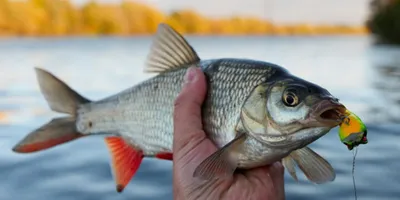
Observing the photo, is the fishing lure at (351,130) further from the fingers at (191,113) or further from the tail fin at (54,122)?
the tail fin at (54,122)

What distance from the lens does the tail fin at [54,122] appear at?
11.7 ft

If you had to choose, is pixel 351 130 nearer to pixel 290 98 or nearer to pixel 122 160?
pixel 290 98

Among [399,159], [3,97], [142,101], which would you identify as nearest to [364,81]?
[3,97]

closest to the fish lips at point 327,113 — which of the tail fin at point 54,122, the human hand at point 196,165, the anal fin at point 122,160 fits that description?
the human hand at point 196,165

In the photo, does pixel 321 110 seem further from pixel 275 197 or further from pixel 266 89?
pixel 275 197

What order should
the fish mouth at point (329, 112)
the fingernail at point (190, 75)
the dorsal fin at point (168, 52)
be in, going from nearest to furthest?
the fish mouth at point (329, 112), the fingernail at point (190, 75), the dorsal fin at point (168, 52)

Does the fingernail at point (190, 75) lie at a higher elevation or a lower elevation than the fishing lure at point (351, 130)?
higher

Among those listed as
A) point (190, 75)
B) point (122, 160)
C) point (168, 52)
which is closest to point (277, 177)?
point (190, 75)

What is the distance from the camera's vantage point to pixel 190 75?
2982 mm

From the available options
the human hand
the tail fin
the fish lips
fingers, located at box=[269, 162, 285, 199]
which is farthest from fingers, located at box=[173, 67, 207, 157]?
the tail fin

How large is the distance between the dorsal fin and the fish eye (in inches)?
28.7

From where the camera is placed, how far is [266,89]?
2654 millimetres

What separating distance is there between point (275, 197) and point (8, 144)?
7455 millimetres

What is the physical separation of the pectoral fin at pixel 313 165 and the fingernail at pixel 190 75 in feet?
1.95
